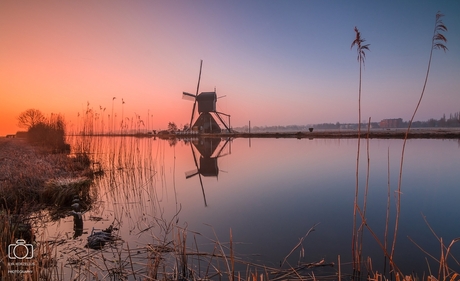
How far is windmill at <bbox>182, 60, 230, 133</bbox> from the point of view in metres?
41.0

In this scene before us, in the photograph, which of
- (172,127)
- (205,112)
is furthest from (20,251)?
(172,127)

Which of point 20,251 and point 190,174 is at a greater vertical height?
point 20,251

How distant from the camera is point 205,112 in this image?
42.0 metres

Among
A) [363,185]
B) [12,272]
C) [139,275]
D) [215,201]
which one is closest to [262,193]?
[215,201]

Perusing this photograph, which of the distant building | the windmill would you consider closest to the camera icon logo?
the windmill

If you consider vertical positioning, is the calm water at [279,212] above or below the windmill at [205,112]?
below

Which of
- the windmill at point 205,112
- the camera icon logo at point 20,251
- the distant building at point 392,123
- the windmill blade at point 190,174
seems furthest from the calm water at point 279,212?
the distant building at point 392,123

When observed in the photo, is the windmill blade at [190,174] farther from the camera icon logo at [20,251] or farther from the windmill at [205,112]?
the windmill at [205,112]

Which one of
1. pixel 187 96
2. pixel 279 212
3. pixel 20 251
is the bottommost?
pixel 279 212

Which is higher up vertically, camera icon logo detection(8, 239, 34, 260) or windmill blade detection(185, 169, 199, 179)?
camera icon logo detection(8, 239, 34, 260)

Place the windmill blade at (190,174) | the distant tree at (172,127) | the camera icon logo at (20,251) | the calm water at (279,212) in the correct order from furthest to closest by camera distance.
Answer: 1. the distant tree at (172,127)
2. the windmill blade at (190,174)
3. the calm water at (279,212)
4. the camera icon logo at (20,251)

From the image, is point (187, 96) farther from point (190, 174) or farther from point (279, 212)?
point (279, 212)

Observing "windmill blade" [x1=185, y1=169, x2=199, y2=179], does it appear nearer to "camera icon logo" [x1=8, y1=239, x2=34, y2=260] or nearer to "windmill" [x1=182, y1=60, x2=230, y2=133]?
"camera icon logo" [x1=8, y1=239, x2=34, y2=260]

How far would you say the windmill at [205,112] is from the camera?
1615 inches
